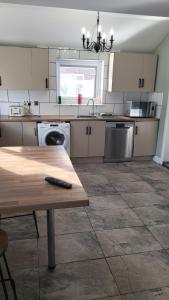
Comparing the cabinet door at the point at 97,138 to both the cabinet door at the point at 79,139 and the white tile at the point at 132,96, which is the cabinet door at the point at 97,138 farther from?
the white tile at the point at 132,96

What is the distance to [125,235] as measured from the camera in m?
2.29

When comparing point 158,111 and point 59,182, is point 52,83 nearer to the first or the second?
point 158,111

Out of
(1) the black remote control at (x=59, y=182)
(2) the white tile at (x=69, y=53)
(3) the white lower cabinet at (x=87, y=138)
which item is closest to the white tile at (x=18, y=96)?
(2) the white tile at (x=69, y=53)

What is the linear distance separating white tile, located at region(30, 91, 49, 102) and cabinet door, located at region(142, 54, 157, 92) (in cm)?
193

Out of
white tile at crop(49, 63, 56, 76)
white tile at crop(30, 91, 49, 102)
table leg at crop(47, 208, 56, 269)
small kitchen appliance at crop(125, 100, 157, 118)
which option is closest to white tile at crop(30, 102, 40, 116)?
white tile at crop(30, 91, 49, 102)

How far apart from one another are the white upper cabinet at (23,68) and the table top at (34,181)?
88.4 inches

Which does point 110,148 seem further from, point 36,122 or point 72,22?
point 72,22

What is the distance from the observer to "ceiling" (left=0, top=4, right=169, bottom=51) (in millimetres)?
3557

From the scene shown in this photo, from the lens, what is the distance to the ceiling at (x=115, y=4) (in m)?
2.44

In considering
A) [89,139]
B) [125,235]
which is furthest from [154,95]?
[125,235]

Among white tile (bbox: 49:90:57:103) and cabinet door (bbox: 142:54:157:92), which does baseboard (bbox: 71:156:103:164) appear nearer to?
white tile (bbox: 49:90:57:103)

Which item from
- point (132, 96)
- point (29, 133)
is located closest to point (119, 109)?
point (132, 96)

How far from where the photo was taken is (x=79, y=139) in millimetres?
4332

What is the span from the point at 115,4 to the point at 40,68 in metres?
1.95
